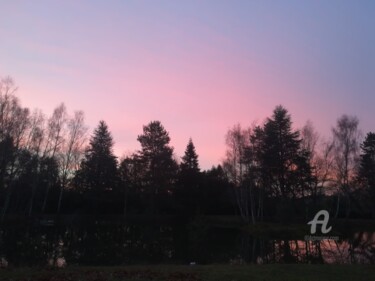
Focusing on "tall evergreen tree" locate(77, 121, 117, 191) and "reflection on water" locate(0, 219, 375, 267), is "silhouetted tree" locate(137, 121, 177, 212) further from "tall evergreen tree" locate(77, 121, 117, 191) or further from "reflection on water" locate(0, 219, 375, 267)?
"reflection on water" locate(0, 219, 375, 267)

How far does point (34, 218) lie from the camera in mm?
43031

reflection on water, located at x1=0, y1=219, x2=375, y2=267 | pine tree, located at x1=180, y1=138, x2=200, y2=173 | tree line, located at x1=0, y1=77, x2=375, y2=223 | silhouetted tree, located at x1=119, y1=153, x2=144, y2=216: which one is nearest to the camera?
reflection on water, located at x1=0, y1=219, x2=375, y2=267

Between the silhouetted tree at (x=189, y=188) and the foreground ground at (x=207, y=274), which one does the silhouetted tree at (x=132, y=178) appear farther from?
the foreground ground at (x=207, y=274)

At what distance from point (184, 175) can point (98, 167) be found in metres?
11.8

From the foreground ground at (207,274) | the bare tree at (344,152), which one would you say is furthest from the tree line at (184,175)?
the foreground ground at (207,274)

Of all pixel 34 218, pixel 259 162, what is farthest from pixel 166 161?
pixel 34 218

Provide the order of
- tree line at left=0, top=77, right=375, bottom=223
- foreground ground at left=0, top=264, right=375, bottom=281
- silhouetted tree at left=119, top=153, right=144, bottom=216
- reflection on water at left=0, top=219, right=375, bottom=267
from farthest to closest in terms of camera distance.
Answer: silhouetted tree at left=119, top=153, right=144, bottom=216
tree line at left=0, top=77, right=375, bottom=223
reflection on water at left=0, top=219, right=375, bottom=267
foreground ground at left=0, top=264, right=375, bottom=281

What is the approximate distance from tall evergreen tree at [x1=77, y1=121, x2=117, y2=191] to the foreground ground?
44.4 meters

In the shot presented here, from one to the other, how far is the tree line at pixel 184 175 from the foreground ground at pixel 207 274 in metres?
28.1

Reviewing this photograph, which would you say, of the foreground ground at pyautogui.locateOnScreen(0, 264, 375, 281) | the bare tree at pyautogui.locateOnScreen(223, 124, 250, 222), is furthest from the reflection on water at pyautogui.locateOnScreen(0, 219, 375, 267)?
the bare tree at pyautogui.locateOnScreen(223, 124, 250, 222)

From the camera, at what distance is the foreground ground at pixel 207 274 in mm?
9609

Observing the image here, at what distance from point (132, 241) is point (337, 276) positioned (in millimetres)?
17703

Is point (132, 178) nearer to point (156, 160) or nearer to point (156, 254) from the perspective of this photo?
point (156, 160)

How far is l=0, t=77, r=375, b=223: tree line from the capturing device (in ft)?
139
